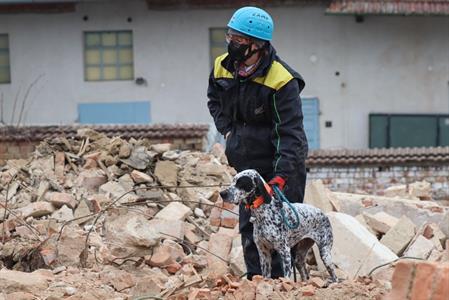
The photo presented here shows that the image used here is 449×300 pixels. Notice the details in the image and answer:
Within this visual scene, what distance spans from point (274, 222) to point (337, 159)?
1067cm

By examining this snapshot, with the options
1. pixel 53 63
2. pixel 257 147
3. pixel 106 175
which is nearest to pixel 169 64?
pixel 53 63

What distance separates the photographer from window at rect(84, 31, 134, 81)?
2434 cm

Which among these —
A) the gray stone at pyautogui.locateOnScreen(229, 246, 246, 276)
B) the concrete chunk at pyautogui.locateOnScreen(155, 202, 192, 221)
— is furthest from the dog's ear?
the concrete chunk at pyautogui.locateOnScreen(155, 202, 192, 221)

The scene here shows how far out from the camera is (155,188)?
9.91 m

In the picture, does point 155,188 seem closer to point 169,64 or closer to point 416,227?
point 416,227

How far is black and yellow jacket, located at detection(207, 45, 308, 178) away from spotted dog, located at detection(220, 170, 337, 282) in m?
0.22

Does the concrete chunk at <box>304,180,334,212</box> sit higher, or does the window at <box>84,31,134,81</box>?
the window at <box>84,31,134,81</box>

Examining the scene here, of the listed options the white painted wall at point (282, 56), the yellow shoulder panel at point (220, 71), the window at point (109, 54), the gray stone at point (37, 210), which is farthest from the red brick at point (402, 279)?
the window at point (109, 54)

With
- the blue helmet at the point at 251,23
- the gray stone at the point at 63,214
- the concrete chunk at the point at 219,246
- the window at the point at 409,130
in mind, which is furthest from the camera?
the window at the point at 409,130

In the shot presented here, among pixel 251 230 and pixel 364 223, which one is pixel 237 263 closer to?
pixel 251 230

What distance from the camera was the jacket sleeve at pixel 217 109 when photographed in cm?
675

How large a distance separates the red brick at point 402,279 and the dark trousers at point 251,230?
1.78m

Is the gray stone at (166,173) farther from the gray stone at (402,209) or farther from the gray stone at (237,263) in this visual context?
the gray stone at (237,263)

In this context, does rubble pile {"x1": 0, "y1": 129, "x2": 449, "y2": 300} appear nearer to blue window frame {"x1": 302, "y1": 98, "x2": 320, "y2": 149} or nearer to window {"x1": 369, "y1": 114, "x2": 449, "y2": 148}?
window {"x1": 369, "y1": 114, "x2": 449, "y2": 148}
